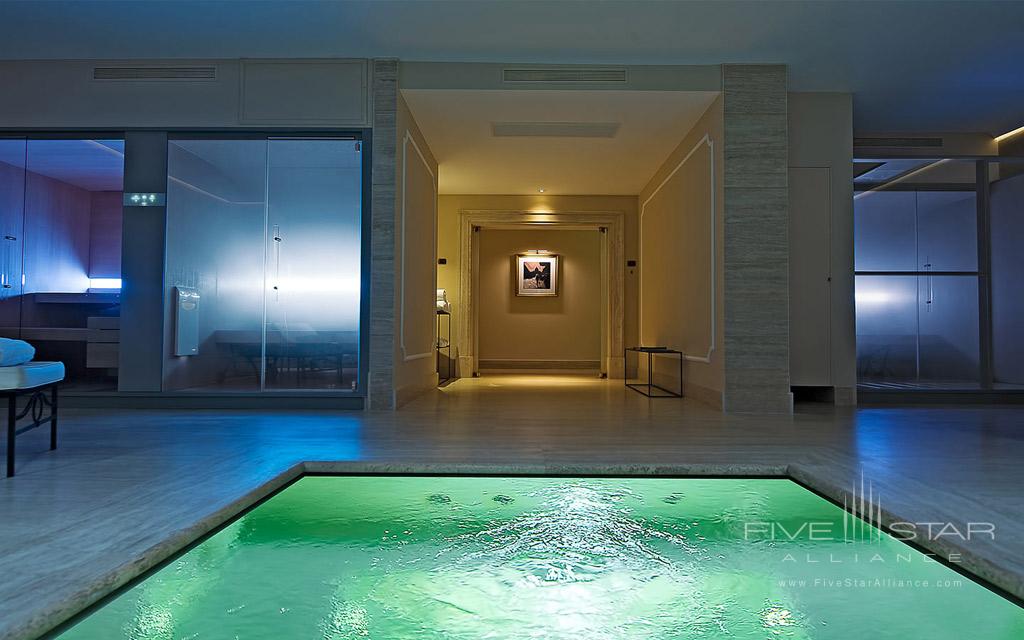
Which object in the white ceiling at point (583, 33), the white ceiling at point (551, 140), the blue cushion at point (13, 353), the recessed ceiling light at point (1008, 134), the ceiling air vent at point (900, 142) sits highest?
the white ceiling at point (583, 33)

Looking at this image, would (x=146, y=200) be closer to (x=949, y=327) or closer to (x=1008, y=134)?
(x=949, y=327)

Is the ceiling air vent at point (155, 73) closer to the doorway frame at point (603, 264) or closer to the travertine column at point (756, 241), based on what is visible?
the travertine column at point (756, 241)

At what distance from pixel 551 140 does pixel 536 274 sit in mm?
6235

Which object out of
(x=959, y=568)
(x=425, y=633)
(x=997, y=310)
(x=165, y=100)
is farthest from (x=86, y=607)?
(x=997, y=310)

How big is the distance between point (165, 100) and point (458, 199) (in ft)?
16.2

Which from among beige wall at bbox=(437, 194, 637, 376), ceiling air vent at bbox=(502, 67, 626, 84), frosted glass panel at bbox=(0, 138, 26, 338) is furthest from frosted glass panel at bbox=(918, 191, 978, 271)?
frosted glass panel at bbox=(0, 138, 26, 338)

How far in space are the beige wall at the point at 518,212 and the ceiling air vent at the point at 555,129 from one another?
3067 mm

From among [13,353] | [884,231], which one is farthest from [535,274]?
[13,353]

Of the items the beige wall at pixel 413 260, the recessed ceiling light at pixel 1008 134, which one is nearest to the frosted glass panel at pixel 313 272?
the beige wall at pixel 413 260

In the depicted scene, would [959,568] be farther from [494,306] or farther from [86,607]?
[494,306]

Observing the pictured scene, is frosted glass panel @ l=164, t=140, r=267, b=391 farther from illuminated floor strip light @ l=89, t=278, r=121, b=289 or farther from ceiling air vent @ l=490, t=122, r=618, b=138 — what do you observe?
ceiling air vent @ l=490, t=122, r=618, b=138

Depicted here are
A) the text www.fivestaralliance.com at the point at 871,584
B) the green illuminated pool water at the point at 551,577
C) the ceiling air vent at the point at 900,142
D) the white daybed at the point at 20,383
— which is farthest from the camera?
the ceiling air vent at the point at 900,142

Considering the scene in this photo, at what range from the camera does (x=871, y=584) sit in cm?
187

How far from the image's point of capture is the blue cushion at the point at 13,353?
2.98 meters
